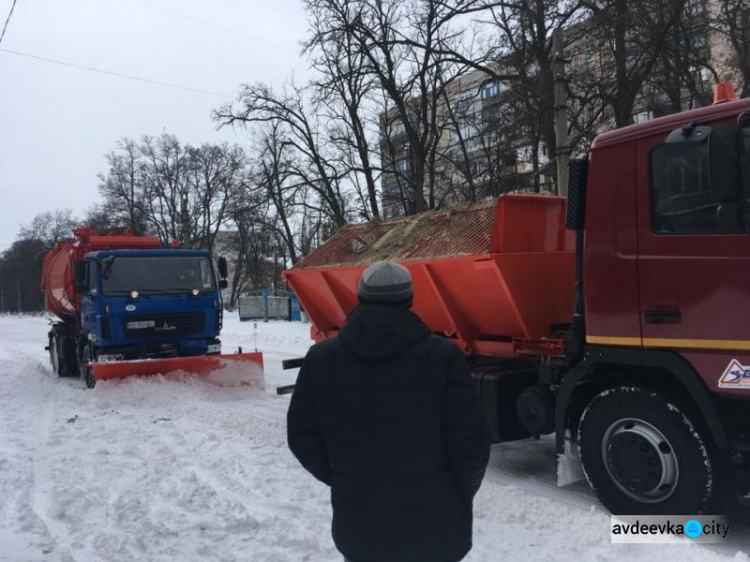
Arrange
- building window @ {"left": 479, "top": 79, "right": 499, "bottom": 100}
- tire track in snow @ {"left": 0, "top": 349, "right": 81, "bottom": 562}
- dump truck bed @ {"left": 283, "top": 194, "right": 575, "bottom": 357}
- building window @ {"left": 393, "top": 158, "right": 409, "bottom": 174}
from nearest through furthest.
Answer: tire track in snow @ {"left": 0, "top": 349, "right": 81, "bottom": 562}
dump truck bed @ {"left": 283, "top": 194, "right": 575, "bottom": 357}
building window @ {"left": 479, "top": 79, "right": 499, "bottom": 100}
building window @ {"left": 393, "top": 158, "right": 409, "bottom": 174}

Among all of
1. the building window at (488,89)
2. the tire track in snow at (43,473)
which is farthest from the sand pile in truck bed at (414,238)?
the building window at (488,89)

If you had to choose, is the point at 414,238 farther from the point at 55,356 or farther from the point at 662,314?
the point at 55,356

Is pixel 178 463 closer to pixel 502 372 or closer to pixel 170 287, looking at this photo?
pixel 502 372

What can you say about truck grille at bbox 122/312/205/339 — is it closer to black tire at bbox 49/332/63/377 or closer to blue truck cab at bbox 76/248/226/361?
blue truck cab at bbox 76/248/226/361

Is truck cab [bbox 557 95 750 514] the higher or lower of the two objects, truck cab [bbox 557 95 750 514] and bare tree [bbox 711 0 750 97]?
the lower

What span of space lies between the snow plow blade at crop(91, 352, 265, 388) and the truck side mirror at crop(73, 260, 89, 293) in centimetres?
179

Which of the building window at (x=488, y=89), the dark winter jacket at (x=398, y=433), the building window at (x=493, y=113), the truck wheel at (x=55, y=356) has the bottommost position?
the truck wheel at (x=55, y=356)

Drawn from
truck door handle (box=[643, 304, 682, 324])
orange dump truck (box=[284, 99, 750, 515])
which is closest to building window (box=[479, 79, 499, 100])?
orange dump truck (box=[284, 99, 750, 515])

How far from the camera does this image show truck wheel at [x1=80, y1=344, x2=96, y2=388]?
10883 mm

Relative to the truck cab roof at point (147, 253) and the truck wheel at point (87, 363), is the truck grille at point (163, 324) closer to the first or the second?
the truck wheel at point (87, 363)

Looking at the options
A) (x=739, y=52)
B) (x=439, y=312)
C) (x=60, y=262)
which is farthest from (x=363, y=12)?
(x=439, y=312)

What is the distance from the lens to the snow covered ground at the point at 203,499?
396 centimetres

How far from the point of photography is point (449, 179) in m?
23.9

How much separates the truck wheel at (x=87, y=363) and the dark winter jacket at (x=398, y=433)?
31.5 ft
